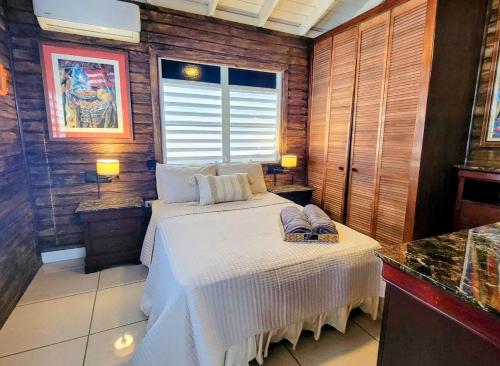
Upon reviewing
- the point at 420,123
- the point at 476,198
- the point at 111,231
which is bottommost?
the point at 111,231

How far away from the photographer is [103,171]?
258 centimetres

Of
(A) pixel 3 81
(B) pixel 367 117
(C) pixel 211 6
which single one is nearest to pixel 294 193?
(B) pixel 367 117

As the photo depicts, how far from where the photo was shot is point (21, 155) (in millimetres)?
2447

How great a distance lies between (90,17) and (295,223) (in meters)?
2.54

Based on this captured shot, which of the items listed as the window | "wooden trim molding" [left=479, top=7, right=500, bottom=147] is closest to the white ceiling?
the window

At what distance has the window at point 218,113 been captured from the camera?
3.04 meters

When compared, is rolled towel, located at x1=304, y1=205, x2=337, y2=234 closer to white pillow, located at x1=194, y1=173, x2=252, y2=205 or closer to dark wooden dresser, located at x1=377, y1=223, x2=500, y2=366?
dark wooden dresser, located at x1=377, y1=223, x2=500, y2=366

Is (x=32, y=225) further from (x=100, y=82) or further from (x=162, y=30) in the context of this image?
(x=162, y=30)

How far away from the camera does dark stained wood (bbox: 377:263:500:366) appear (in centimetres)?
69

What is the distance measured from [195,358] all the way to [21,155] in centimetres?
248

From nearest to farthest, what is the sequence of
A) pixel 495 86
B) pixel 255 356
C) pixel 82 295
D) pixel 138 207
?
pixel 255 356, pixel 82 295, pixel 495 86, pixel 138 207

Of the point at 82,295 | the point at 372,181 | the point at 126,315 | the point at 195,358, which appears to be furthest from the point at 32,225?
the point at 372,181

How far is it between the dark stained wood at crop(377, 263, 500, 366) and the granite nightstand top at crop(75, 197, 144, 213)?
2310 mm

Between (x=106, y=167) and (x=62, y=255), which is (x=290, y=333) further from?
(x=62, y=255)
